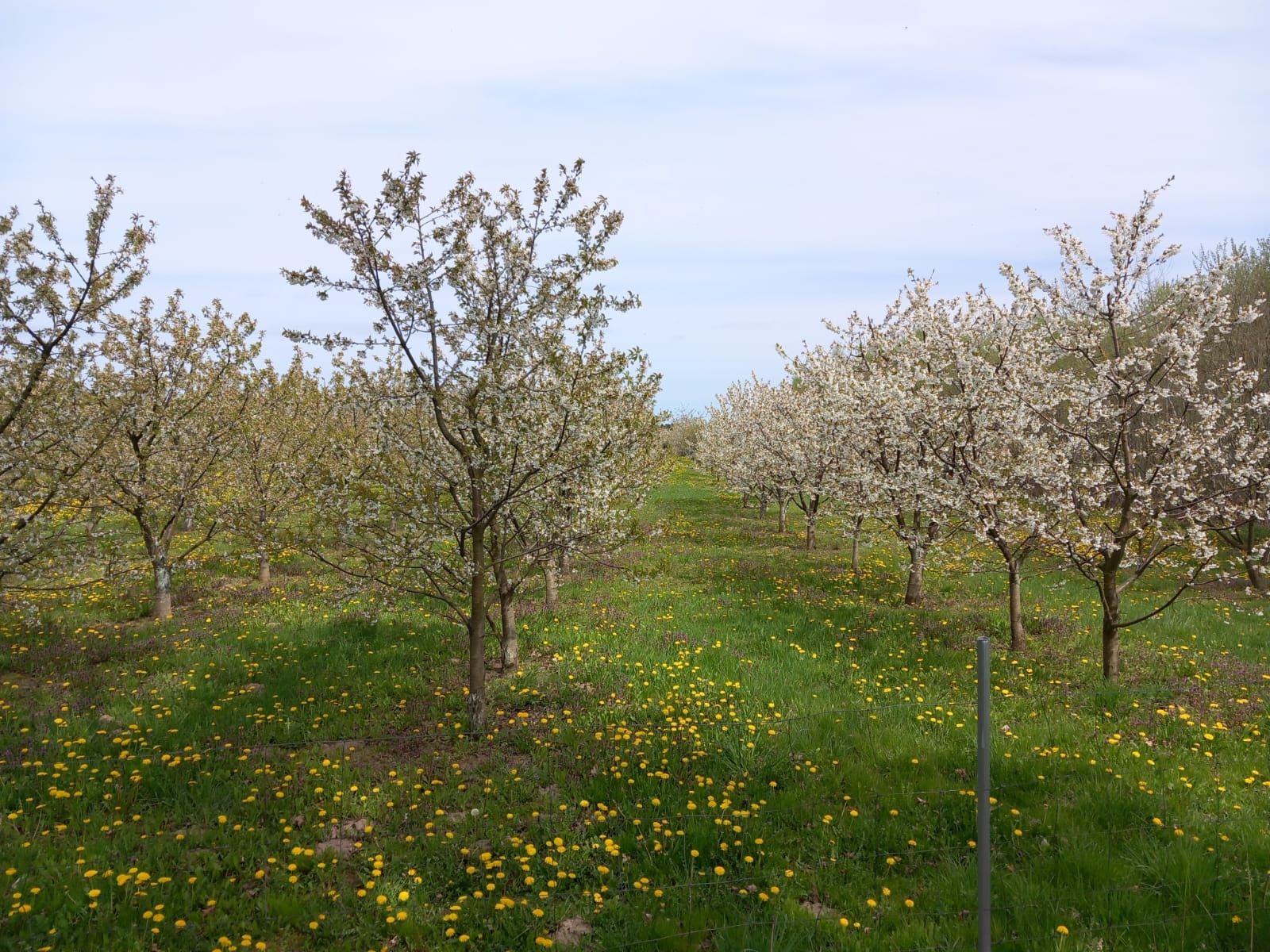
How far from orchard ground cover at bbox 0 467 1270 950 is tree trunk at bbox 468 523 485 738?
224 millimetres

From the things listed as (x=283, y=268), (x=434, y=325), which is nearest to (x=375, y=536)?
(x=434, y=325)

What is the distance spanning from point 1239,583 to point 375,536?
72.9 feet

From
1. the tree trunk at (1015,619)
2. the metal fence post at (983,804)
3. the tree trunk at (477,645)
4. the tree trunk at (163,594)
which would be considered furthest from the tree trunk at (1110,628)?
the tree trunk at (163,594)

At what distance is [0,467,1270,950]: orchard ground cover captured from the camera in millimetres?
5004

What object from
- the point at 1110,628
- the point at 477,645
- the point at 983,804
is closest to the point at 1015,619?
the point at 1110,628

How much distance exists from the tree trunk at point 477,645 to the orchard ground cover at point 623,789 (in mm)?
224

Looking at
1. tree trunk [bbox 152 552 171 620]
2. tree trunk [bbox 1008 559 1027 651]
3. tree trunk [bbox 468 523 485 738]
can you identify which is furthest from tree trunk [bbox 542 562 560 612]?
tree trunk [bbox 1008 559 1027 651]

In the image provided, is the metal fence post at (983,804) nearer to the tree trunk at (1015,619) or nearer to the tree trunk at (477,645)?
the tree trunk at (477,645)

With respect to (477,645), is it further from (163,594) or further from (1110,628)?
(1110,628)

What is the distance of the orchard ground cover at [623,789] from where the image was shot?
5.00 m

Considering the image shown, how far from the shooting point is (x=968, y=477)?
36.8 feet

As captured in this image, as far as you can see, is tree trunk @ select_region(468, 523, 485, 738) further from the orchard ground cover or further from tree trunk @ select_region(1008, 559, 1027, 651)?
tree trunk @ select_region(1008, 559, 1027, 651)

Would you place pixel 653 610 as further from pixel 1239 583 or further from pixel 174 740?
pixel 1239 583

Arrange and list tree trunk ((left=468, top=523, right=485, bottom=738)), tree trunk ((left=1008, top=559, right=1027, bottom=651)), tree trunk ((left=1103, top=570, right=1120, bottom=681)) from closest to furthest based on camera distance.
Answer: tree trunk ((left=468, top=523, right=485, bottom=738)) < tree trunk ((left=1103, top=570, right=1120, bottom=681)) < tree trunk ((left=1008, top=559, right=1027, bottom=651))
